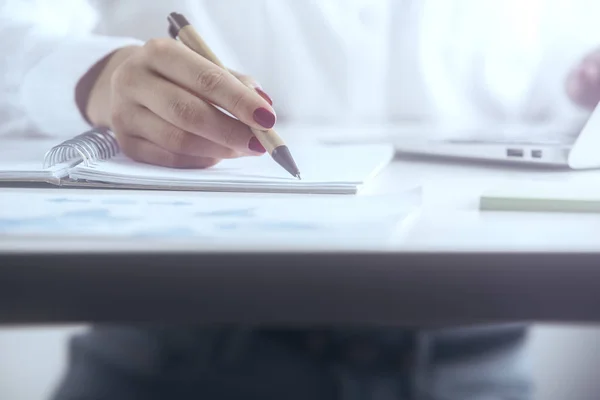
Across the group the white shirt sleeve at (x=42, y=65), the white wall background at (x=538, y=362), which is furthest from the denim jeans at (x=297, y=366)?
the white shirt sleeve at (x=42, y=65)

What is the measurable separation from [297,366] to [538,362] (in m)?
0.17

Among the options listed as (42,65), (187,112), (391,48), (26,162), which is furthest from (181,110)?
(391,48)

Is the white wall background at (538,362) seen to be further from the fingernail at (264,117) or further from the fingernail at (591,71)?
the fingernail at (591,71)

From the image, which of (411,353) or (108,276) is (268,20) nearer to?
(411,353)

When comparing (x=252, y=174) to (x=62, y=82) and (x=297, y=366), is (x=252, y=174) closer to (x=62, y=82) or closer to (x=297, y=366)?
(x=297, y=366)

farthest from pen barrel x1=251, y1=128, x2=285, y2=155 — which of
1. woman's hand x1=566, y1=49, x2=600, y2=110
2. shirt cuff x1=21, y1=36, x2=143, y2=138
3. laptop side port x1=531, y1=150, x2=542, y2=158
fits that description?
woman's hand x1=566, y1=49, x2=600, y2=110

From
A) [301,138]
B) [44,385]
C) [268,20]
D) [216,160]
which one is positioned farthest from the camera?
[268,20]

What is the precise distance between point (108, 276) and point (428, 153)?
407 millimetres

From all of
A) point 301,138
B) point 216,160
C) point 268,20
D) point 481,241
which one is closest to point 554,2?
point 268,20

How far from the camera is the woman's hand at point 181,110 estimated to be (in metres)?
0.52

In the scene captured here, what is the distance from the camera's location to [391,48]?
1.25 meters

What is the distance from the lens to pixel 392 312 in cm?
29

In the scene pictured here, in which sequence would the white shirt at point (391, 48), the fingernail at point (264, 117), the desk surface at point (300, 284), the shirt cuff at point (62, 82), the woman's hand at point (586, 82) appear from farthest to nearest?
the white shirt at point (391, 48), the woman's hand at point (586, 82), the shirt cuff at point (62, 82), the fingernail at point (264, 117), the desk surface at point (300, 284)

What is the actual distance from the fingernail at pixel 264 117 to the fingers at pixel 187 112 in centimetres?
3
